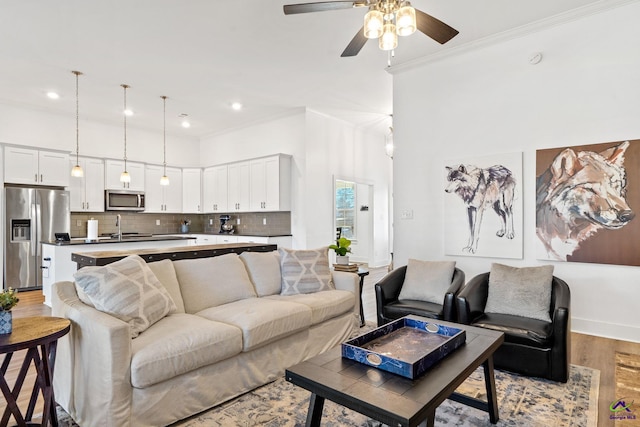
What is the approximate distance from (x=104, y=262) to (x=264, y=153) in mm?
4175

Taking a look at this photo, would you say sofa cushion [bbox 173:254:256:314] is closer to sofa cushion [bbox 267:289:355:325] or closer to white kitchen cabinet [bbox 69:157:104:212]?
sofa cushion [bbox 267:289:355:325]

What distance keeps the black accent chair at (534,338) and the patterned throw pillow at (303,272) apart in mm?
1238

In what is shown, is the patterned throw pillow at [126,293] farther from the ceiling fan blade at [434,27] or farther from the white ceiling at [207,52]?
the ceiling fan blade at [434,27]

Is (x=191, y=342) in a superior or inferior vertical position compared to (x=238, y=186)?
inferior

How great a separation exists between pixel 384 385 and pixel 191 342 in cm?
117

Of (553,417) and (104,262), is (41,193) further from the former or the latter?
(553,417)

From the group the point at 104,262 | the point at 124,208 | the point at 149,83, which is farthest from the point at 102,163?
the point at 104,262

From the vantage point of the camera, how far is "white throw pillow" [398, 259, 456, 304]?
3.41 metres

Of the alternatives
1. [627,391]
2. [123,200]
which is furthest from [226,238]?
[627,391]

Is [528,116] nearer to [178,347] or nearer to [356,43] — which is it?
[356,43]

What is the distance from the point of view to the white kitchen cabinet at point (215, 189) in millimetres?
7668

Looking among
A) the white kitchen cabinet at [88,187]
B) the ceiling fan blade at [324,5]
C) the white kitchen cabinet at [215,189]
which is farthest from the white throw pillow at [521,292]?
the white kitchen cabinet at [88,187]

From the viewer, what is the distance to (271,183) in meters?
6.72

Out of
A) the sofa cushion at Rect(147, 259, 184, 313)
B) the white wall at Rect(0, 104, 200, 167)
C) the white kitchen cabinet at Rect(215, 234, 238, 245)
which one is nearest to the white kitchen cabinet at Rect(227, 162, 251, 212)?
the white kitchen cabinet at Rect(215, 234, 238, 245)
